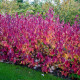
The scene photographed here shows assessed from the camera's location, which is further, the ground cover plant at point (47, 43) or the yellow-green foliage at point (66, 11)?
the yellow-green foliage at point (66, 11)

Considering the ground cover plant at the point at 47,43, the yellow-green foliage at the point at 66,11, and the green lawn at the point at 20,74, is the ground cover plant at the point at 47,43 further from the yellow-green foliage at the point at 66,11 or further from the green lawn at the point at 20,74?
the yellow-green foliage at the point at 66,11

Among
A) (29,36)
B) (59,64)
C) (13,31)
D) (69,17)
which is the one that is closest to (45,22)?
(29,36)

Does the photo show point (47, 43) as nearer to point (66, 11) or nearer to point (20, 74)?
point (20, 74)

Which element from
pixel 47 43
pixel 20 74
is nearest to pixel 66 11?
pixel 47 43

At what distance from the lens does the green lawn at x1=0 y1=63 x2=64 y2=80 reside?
345cm

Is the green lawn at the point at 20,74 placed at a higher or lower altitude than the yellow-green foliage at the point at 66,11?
lower

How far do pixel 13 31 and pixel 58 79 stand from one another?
167cm

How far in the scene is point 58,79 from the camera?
3525mm

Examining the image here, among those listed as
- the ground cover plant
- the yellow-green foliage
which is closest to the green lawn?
the ground cover plant

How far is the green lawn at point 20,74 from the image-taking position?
3.45 metres

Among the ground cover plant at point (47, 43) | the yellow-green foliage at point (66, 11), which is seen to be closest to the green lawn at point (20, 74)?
the ground cover plant at point (47, 43)

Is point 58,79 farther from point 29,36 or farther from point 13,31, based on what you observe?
point 13,31

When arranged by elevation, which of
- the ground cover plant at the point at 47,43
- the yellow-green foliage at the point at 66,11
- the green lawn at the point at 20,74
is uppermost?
the yellow-green foliage at the point at 66,11

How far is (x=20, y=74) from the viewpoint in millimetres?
3625
